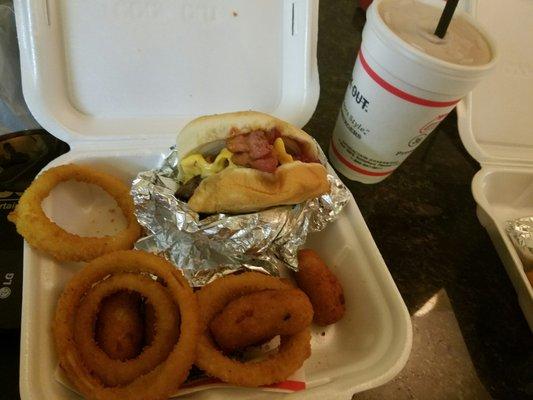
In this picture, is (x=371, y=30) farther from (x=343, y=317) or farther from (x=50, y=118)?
(x=50, y=118)

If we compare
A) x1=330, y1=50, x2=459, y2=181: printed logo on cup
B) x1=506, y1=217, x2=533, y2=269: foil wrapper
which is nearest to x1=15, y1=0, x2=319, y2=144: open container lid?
x1=330, y1=50, x2=459, y2=181: printed logo on cup

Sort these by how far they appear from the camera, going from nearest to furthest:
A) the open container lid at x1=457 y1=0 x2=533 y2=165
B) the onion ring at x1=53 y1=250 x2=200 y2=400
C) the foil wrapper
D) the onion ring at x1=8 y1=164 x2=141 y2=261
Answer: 1. the onion ring at x1=53 y1=250 x2=200 y2=400
2. the onion ring at x1=8 y1=164 x2=141 y2=261
3. the foil wrapper
4. the open container lid at x1=457 y1=0 x2=533 y2=165

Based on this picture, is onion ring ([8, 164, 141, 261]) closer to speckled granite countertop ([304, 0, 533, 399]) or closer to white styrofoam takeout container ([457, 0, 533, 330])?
speckled granite countertop ([304, 0, 533, 399])

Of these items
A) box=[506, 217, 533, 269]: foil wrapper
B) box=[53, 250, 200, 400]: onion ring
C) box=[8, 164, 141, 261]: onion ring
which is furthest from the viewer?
box=[506, 217, 533, 269]: foil wrapper

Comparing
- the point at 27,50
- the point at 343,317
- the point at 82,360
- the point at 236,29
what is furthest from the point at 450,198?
the point at 27,50

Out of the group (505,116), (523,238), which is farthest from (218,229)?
(505,116)

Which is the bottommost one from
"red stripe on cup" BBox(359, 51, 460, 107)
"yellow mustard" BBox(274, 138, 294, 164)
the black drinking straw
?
"yellow mustard" BBox(274, 138, 294, 164)
